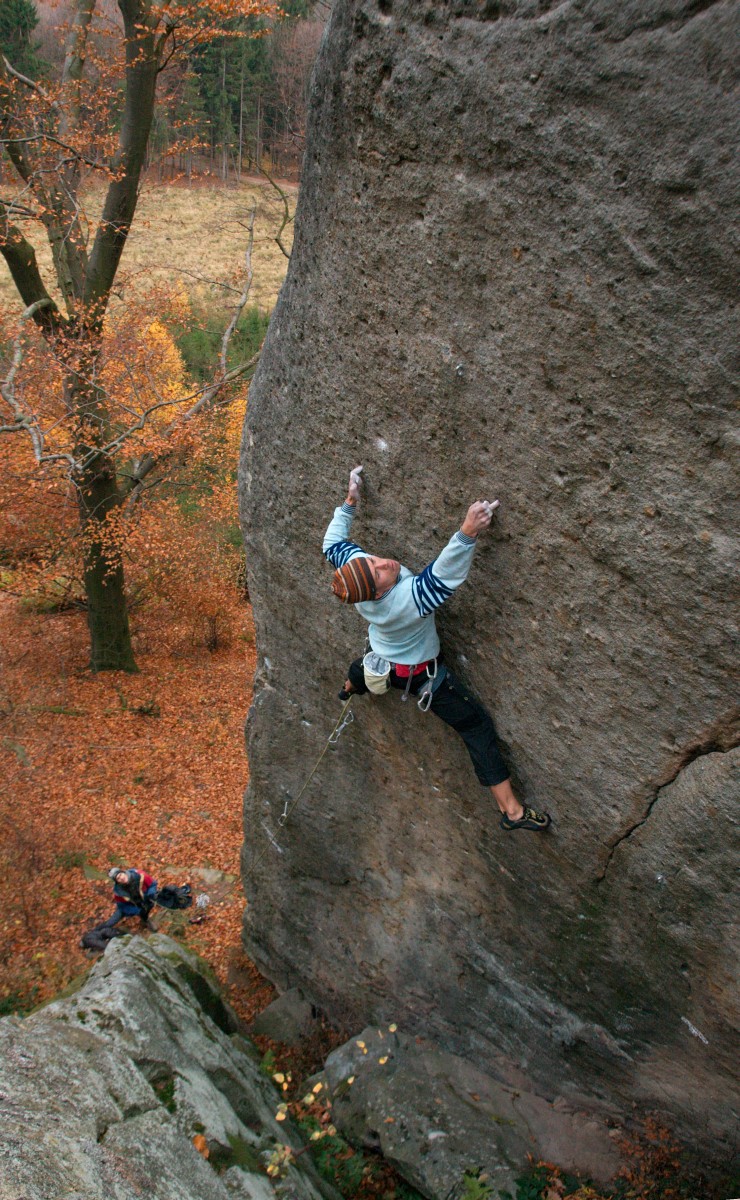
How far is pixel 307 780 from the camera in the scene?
20.0 feet

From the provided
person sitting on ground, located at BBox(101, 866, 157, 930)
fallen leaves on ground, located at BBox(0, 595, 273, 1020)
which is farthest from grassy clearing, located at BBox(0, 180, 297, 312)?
person sitting on ground, located at BBox(101, 866, 157, 930)

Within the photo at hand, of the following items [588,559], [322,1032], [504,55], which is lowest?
[322,1032]

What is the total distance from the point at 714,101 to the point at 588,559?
1.82 meters

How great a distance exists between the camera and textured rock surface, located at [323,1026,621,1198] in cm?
479

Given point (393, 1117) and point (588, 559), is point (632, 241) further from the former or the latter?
point (393, 1117)

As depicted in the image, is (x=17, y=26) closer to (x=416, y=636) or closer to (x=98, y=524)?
(x=98, y=524)

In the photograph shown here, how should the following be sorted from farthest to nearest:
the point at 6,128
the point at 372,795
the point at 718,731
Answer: the point at 6,128, the point at 372,795, the point at 718,731

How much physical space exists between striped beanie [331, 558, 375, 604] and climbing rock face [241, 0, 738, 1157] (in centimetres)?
51

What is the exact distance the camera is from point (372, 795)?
5.67 meters

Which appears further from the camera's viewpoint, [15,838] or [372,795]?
[15,838]

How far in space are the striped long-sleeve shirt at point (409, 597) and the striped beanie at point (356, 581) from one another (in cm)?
12

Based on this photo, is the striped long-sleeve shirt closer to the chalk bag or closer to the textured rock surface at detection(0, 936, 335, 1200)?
the chalk bag

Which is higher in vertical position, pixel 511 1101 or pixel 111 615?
pixel 511 1101

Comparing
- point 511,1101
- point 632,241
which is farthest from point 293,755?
point 632,241
